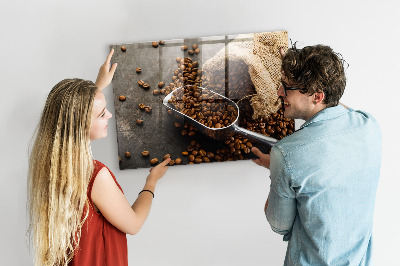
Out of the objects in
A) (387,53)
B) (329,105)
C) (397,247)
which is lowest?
(397,247)

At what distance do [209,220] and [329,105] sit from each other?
0.75 meters

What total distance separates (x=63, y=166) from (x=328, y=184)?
2.32 feet

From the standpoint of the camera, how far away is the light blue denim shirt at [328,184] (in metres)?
0.95

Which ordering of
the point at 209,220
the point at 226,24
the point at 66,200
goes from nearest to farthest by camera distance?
the point at 66,200 < the point at 226,24 < the point at 209,220

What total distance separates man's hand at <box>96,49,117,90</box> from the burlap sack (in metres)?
0.35

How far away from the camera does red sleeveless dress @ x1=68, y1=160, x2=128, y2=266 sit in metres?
1.04

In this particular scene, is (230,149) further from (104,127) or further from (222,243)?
(104,127)

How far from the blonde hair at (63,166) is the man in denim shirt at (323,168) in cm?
52

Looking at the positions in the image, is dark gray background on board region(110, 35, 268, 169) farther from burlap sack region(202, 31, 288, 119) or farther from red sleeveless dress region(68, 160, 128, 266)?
red sleeveless dress region(68, 160, 128, 266)

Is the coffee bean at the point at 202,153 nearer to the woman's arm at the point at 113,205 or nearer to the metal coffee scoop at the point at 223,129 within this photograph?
the metal coffee scoop at the point at 223,129

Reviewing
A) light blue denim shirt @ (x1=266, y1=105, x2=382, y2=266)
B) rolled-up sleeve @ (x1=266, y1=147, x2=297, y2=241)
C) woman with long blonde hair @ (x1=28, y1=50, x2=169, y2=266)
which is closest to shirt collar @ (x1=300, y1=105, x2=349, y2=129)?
light blue denim shirt @ (x1=266, y1=105, x2=382, y2=266)

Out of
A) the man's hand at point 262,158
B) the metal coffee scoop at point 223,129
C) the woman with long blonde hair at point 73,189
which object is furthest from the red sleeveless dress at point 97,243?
the man's hand at point 262,158

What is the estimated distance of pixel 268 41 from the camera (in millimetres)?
1409

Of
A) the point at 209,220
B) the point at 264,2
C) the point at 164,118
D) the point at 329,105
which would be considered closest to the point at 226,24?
the point at 264,2
